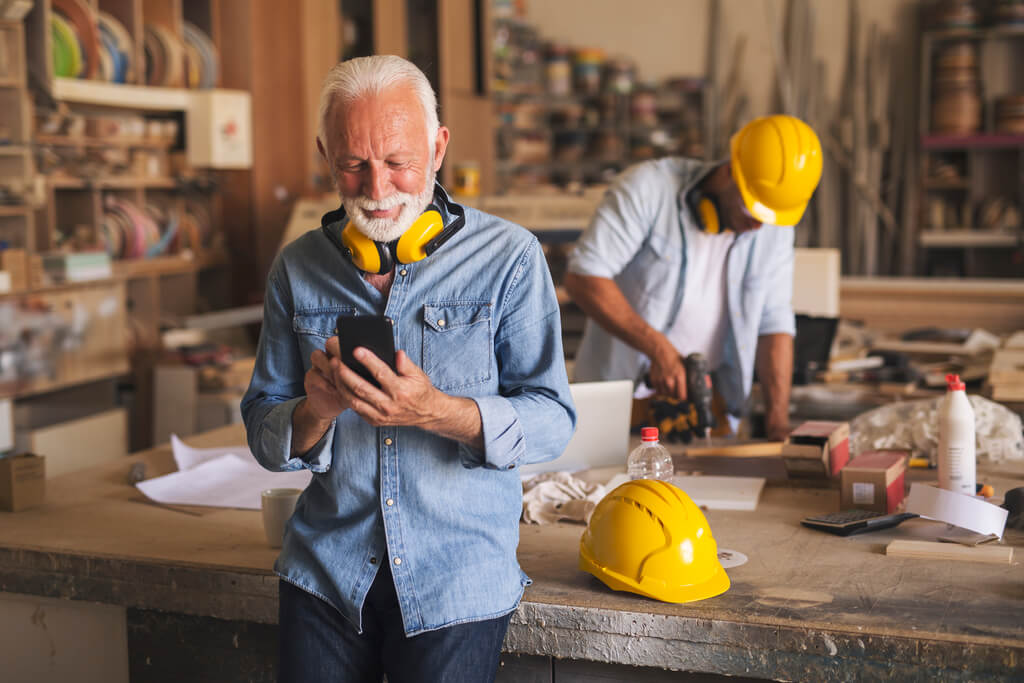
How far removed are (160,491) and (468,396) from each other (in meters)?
1.21

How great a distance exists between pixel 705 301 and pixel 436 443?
6.33 ft

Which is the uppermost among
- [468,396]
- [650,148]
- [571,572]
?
[650,148]

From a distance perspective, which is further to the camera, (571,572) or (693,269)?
(693,269)

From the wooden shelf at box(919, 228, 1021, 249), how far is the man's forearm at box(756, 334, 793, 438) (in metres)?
5.50

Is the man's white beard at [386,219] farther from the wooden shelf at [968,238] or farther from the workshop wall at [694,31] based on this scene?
the workshop wall at [694,31]

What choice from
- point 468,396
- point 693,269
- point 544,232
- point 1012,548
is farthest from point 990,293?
point 468,396

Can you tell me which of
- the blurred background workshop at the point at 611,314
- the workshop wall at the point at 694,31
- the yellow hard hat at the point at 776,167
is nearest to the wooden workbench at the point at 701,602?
the blurred background workshop at the point at 611,314

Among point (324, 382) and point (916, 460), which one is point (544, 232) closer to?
point (916, 460)

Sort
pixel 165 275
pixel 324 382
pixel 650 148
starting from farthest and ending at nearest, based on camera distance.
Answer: pixel 650 148 → pixel 165 275 → pixel 324 382

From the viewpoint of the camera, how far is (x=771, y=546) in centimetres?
202

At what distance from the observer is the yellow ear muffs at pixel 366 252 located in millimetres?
1490

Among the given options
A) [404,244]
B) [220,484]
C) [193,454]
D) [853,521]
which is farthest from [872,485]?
[193,454]

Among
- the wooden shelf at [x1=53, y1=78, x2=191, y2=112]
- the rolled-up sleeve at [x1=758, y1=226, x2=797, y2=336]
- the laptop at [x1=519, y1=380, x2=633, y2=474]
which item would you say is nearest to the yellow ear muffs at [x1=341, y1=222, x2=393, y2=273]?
the laptop at [x1=519, y1=380, x2=633, y2=474]

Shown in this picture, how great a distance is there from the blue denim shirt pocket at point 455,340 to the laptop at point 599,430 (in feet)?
3.50
